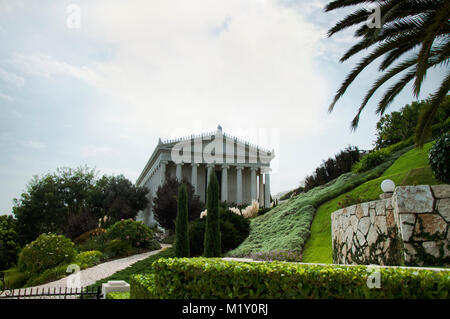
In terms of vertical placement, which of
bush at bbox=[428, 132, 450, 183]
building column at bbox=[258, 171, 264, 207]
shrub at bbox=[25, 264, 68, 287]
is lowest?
shrub at bbox=[25, 264, 68, 287]

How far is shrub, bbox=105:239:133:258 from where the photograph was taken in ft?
57.5

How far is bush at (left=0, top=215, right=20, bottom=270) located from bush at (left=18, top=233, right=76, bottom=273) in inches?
257

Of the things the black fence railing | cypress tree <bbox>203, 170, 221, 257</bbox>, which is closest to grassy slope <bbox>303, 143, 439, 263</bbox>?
cypress tree <bbox>203, 170, 221, 257</bbox>

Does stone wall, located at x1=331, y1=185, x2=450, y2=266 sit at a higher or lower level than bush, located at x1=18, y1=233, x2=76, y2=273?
higher

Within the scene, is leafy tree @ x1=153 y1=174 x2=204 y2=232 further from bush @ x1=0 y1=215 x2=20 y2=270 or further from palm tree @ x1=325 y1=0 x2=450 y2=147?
palm tree @ x1=325 y1=0 x2=450 y2=147

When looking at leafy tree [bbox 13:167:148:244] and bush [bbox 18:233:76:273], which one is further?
leafy tree [bbox 13:167:148:244]

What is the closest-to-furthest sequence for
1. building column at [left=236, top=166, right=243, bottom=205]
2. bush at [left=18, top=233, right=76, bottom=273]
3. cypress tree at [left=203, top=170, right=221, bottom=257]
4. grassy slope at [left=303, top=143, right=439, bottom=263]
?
grassy slope at [left=303, top=143, right=439, bottom=263] → cypress tree at [left=203, top=170, right=221, bottom=257] → bush at [left=18, top=233, right=76, bottom=273] → building column at [left=236, top=166, right=243, bottom=205]

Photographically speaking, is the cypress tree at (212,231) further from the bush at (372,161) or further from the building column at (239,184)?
the building column at (239,184)

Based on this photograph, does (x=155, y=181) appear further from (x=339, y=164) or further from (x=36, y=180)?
(x=339, y=164)

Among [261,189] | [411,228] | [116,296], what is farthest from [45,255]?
[261,189]

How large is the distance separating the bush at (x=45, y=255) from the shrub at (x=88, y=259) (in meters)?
0.46

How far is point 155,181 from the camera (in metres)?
40.2
